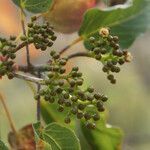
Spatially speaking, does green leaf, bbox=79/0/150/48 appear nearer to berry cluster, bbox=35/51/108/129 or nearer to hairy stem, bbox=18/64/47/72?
hairy stem, bbox=18/64/47/72

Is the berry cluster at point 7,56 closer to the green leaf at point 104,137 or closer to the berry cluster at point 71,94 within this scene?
the berry cluster at point 71,94

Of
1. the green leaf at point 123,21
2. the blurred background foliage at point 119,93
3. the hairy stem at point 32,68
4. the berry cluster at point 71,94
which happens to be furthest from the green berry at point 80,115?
the blurred background foliage at point 119,93

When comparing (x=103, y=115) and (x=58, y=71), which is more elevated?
(x=58, y=71)

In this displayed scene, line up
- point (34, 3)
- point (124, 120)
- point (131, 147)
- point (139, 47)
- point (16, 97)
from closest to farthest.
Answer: point (34, 3), point (131, 147), point (139, 47), point (124, 120), point (16, 97)

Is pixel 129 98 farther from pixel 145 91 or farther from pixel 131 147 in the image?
pixel 131 147

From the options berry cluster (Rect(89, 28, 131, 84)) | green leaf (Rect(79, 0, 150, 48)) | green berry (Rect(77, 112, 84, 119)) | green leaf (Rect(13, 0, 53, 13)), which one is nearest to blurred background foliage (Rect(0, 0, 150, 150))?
green leaf (Rect(79, 0, 150, 48))

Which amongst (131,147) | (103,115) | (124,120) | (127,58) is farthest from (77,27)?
(124,120)
